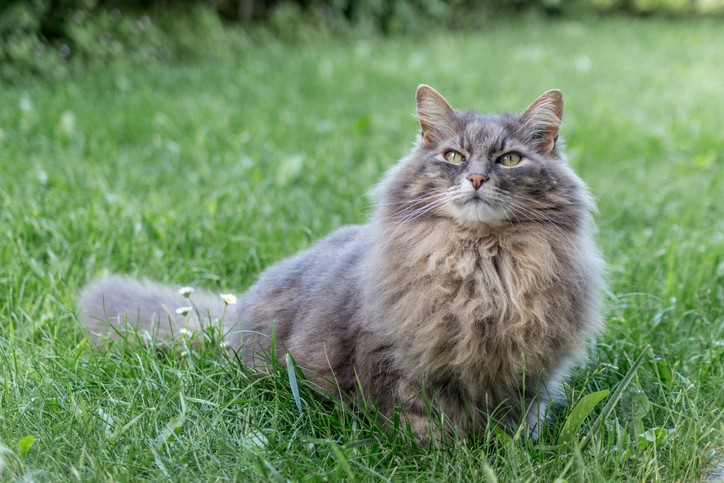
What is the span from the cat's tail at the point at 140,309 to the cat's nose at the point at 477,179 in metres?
1.15

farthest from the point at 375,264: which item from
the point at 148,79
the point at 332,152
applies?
the point at 148,79

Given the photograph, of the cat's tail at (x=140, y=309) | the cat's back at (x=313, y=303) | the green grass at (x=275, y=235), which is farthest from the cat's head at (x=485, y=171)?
the cat's tail at (x=140, y=309)

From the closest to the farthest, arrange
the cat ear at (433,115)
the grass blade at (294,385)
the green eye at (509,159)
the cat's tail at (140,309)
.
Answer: the grass blade at (294,385) → the green eye at (509,159) → the cat ear at (433,115) → the cat's tail at (140,309)

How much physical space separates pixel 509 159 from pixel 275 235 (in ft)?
5.61

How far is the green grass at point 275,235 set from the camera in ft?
6.09

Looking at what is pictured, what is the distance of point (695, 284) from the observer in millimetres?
2928

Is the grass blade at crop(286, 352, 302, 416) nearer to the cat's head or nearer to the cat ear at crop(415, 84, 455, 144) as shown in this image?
the cat's head

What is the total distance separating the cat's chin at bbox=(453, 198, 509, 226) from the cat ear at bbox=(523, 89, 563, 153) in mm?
404

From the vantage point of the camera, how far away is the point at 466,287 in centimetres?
195

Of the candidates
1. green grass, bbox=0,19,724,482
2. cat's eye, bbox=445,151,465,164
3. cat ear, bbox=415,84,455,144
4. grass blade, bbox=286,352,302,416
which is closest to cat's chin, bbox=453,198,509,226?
cat's eye, bbox=445,151,465,164

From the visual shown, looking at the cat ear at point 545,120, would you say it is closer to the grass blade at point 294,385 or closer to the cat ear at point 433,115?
the cat ear at point 433,115

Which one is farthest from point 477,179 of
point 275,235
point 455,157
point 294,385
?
point 275,235

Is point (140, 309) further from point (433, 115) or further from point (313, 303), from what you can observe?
point (433, 115)

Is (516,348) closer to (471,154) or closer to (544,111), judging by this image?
(471,154)
